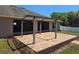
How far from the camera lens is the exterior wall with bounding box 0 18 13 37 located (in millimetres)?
15727

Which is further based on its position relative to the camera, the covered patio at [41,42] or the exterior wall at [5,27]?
the exterior wall at [5,27]

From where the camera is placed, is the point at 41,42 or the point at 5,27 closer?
the point at 41,42

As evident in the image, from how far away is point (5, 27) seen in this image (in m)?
16.1

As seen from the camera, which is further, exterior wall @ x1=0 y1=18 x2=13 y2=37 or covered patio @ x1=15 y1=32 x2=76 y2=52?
exterior wall @ x1=0 y1=18 x2=13 y2=37

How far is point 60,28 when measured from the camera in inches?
1057

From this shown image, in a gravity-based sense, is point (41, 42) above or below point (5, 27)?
below

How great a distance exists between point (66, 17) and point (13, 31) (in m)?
10.0

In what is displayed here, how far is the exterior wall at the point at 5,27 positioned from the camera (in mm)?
15727
